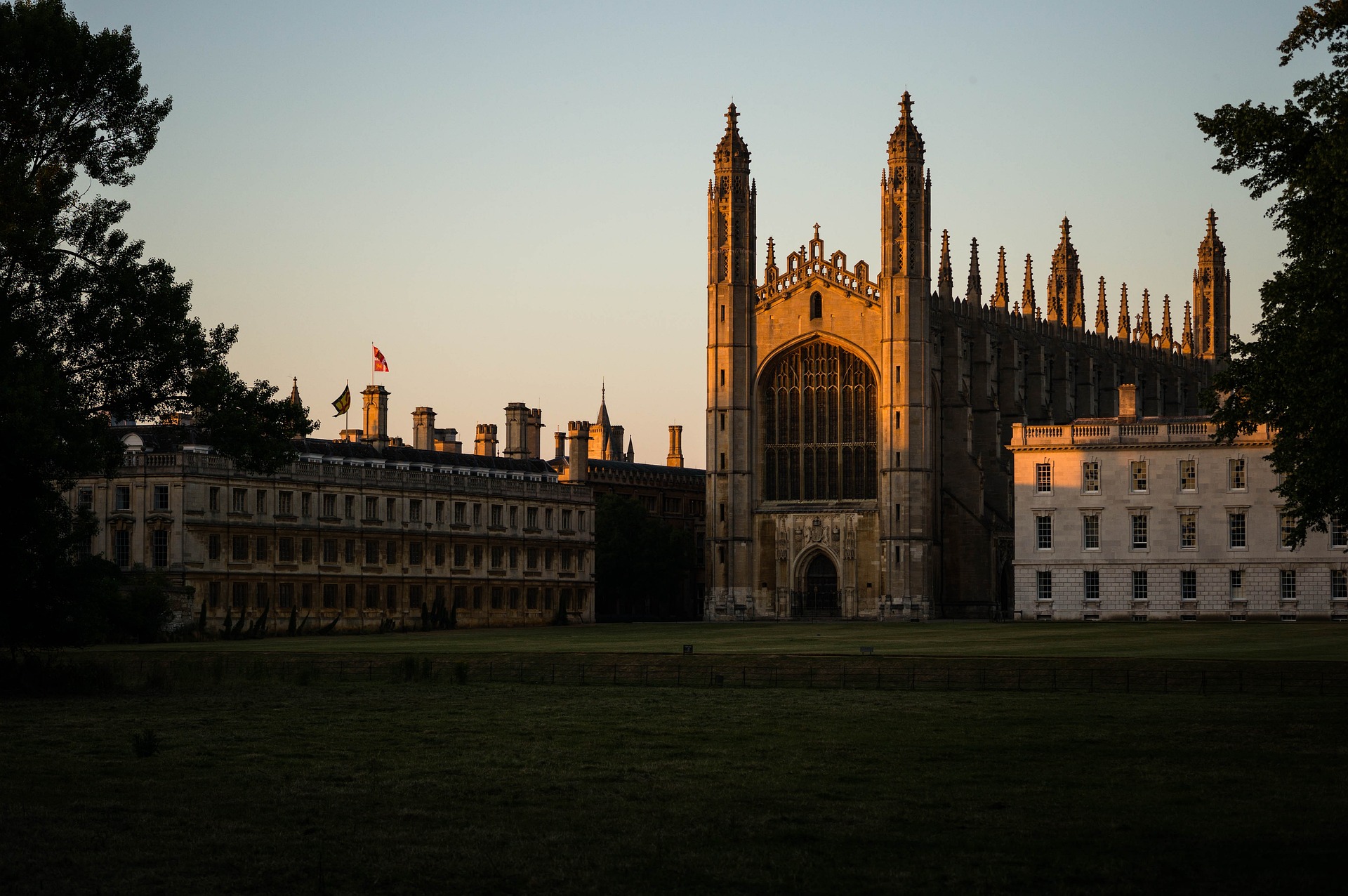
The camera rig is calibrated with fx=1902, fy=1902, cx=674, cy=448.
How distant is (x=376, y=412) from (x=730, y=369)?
67.5 ft

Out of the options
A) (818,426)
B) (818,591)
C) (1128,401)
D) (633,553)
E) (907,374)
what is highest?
(907,374)

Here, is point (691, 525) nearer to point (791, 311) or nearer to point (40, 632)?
point (791, 311)

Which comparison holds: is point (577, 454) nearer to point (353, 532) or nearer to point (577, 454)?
point (577, 454)

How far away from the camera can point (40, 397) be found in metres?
35.5

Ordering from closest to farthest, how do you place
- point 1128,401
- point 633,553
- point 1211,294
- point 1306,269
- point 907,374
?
point 1306,269 → point 1128,401 → point 907,374 → point 633,553 → point 1211,294

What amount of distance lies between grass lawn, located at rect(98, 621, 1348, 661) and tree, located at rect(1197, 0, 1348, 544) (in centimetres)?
1650

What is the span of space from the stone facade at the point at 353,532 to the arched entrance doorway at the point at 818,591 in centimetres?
1393

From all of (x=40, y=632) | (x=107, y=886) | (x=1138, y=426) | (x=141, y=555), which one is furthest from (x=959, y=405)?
(x=107, y=886)

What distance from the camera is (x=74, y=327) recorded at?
3922 centimetres

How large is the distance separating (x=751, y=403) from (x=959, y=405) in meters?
11.8

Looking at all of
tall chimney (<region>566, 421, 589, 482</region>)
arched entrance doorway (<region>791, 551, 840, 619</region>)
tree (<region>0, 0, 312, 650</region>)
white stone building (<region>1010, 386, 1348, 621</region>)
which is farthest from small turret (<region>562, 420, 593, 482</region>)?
tree (<region>0, 0, 312, 650</region>)

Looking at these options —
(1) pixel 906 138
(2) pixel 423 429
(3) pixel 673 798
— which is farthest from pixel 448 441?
(3) pixel 673 798

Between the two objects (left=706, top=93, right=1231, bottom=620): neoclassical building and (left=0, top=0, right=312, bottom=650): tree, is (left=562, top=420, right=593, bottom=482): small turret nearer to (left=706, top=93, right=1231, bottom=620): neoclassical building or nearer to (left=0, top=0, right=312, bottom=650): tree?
(left=706, top=93, right=1231, bottom=620): neoclassical building

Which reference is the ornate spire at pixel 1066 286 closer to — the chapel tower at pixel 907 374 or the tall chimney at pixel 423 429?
the chapel tower at pixel 907 374
